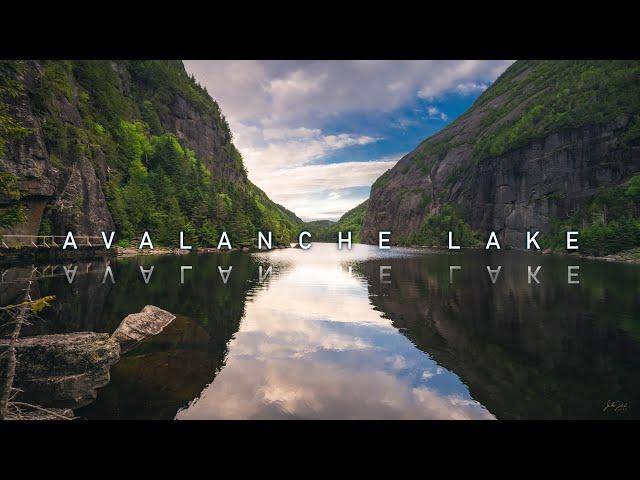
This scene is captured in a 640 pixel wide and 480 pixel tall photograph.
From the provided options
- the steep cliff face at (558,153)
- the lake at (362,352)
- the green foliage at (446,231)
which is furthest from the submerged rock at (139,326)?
the green foliage at (446,231)

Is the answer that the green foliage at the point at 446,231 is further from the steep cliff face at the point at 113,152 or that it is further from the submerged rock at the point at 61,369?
the submerged rock at the point at 61,369

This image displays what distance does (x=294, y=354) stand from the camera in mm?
16922

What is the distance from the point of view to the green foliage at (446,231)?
153m

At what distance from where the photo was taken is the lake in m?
11.7

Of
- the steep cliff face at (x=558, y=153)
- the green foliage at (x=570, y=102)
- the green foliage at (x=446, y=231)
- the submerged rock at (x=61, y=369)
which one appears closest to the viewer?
the submerged rock at (x=61, y=369)

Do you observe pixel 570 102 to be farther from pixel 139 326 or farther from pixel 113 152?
pixel 139 326

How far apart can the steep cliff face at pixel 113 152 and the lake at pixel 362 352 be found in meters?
11.0

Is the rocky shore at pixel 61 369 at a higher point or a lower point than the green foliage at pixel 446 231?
lower

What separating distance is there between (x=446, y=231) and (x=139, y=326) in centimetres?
15851

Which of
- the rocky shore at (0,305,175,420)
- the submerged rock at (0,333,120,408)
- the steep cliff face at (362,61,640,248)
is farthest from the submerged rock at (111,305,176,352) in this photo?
the steep cliff face at (362,61,640,248)

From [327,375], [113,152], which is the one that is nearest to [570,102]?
[113,152]

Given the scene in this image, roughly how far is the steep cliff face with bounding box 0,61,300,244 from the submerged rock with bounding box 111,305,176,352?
9.32 m
